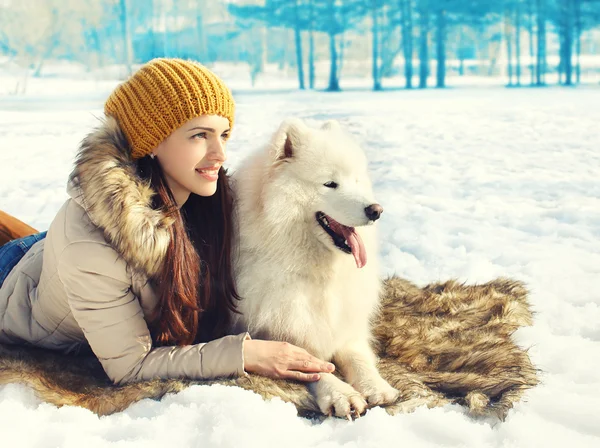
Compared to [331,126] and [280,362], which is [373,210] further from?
[280,362]

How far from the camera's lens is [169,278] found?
225 centimetres

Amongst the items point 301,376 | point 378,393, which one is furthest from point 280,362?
point 378,393

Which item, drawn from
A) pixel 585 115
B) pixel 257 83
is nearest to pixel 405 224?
pixel 585 115

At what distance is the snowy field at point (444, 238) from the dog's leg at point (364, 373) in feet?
0.53

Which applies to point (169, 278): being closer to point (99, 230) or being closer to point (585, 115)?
point (99, 230)

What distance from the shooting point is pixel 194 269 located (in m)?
2.35

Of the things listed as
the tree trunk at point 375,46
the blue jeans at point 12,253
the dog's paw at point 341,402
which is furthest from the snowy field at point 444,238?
the tree trunk at point 375,46

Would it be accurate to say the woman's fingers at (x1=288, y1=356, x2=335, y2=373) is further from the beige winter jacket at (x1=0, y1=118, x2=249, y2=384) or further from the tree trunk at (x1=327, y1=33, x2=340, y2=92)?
the tree trunk at (x1=327, y1=33, x2=340, y2=92)

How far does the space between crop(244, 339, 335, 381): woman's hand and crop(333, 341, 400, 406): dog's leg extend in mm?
122

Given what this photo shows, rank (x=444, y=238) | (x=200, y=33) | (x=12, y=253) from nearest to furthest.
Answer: (x=12, y=253) → (x=444, y=238) → (x=200, y=33)

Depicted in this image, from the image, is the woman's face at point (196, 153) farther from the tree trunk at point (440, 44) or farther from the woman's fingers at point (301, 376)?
the tree trunk at point (440, 44)

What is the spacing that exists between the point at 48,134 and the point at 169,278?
8.71m

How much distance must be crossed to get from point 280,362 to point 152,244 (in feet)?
2.06

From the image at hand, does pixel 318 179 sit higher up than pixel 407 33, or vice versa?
pixel 407 33
